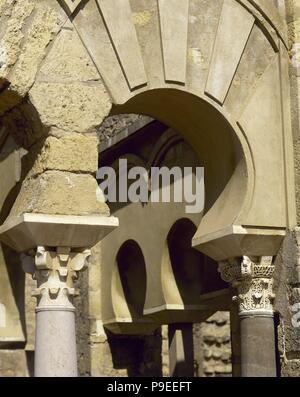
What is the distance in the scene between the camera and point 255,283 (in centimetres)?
853

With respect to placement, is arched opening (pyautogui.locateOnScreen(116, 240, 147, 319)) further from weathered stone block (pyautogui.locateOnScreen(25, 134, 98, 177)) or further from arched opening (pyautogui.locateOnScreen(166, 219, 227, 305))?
weathered stone block (pyautogui.locateOnScreen(25, 134, 98, 177))

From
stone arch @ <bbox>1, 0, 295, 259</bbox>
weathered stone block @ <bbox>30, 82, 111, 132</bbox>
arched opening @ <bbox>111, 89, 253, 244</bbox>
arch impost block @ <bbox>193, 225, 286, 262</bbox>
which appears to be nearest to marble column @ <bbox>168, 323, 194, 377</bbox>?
arched opening @ <bbox>111, 89, 253, 244</bbox>

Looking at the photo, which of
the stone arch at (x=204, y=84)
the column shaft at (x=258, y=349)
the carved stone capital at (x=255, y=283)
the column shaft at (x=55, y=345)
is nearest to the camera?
the column shaft at (x=55, y=345)

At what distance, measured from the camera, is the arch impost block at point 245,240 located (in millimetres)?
8344

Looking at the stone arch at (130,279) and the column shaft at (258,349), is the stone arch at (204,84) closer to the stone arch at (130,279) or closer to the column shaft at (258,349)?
the column shaft at (258,349)

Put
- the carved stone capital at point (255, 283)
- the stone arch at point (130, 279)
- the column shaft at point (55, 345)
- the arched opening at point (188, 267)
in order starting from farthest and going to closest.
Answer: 1. the stone arch at point (130, 279)
2. the arched opening at point (188, 267)
3. the carved stone capital at point (255, 283)
4. the column shaft at point (55, 345)

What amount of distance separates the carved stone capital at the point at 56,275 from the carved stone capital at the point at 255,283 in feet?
4.74

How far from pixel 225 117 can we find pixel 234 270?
1225 mm

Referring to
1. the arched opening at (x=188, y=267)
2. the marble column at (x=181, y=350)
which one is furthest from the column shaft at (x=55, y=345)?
the marble column at (x=181, y=350)

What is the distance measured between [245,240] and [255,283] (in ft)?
1.26

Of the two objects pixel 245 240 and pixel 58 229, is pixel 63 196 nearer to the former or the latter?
pixel 58 229

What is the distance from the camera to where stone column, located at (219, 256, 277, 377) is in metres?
8.34

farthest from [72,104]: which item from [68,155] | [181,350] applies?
[181,350]

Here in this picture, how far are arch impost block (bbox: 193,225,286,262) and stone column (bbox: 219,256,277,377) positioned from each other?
64mm
